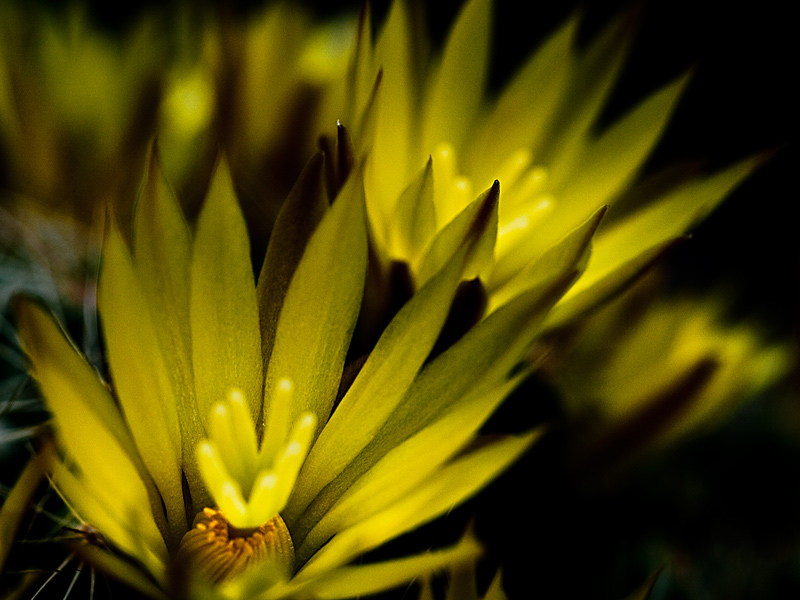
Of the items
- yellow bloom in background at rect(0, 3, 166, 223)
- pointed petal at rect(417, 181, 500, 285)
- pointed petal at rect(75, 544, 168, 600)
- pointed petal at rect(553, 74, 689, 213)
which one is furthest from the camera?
yellow bloom in background at rect(0, 3, 166, 223)

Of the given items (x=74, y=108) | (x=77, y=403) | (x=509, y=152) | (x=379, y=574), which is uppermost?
(x=74, y=108)

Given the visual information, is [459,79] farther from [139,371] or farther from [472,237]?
[139,371]

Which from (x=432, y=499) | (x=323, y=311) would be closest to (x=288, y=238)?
(x=323, y=311)

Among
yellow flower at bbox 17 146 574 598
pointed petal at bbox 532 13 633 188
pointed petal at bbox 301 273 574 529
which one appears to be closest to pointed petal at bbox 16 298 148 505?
yellow flower at bbox 17 146 574 598

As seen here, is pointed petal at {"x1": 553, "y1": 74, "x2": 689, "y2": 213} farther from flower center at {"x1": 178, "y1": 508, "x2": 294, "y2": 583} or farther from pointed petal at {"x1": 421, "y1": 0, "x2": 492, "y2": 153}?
flower center at {"x1": 178, "y1": 508, "x2": 294, "y2": 583}

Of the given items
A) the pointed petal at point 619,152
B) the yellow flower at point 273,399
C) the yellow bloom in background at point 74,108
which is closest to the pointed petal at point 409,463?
the yellow flower at point 273,399

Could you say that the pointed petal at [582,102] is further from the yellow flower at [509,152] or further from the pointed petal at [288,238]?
the pointed petal at [288,238]
